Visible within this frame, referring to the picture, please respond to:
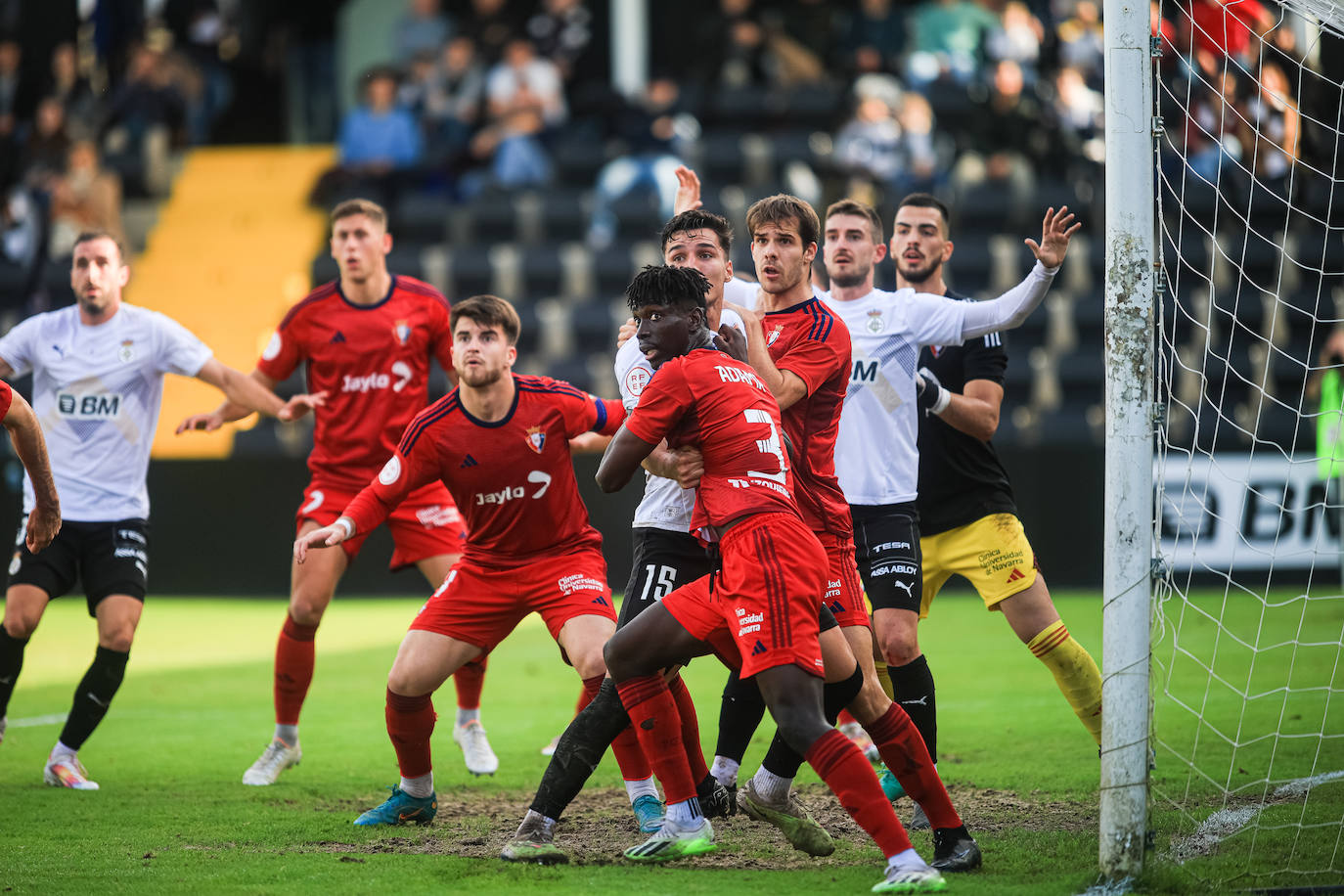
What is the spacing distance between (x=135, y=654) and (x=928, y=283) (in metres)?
7.08

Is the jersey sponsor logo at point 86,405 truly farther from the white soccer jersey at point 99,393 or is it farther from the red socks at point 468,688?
the red socks at point 468,688

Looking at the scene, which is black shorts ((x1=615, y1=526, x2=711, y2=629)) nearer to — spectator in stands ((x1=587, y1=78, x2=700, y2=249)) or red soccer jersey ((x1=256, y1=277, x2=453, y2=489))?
red soccer jersey ((x1=256, y1=277, x2=453, y2=489))

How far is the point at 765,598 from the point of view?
Answer: 4.50m

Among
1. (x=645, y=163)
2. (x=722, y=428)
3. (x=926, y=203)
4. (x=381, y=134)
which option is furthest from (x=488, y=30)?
(x=722, y=428)

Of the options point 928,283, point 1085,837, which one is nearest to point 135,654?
point 928,283

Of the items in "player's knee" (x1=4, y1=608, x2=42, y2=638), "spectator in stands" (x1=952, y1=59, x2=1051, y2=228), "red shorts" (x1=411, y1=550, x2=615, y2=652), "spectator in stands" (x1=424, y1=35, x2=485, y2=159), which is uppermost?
"spectator in stands" (x1=424, y1=35, x2=485, y2=159)

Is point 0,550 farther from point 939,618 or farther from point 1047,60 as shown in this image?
point 1047,60

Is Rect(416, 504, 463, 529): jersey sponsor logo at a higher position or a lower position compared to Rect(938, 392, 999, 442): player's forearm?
lower

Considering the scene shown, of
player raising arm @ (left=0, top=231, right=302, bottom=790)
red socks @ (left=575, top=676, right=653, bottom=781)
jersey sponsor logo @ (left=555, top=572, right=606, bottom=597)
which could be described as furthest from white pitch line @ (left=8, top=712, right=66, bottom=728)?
red socks @ (left=575, top=676, right=653, bottom=781)

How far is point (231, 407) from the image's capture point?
706 cm

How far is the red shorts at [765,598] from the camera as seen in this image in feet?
14.6

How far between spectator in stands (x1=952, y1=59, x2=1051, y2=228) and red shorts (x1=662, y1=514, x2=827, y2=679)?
12609 millimetres

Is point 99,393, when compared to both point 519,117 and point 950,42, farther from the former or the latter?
point 950,42

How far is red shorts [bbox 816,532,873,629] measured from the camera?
5098 mm
